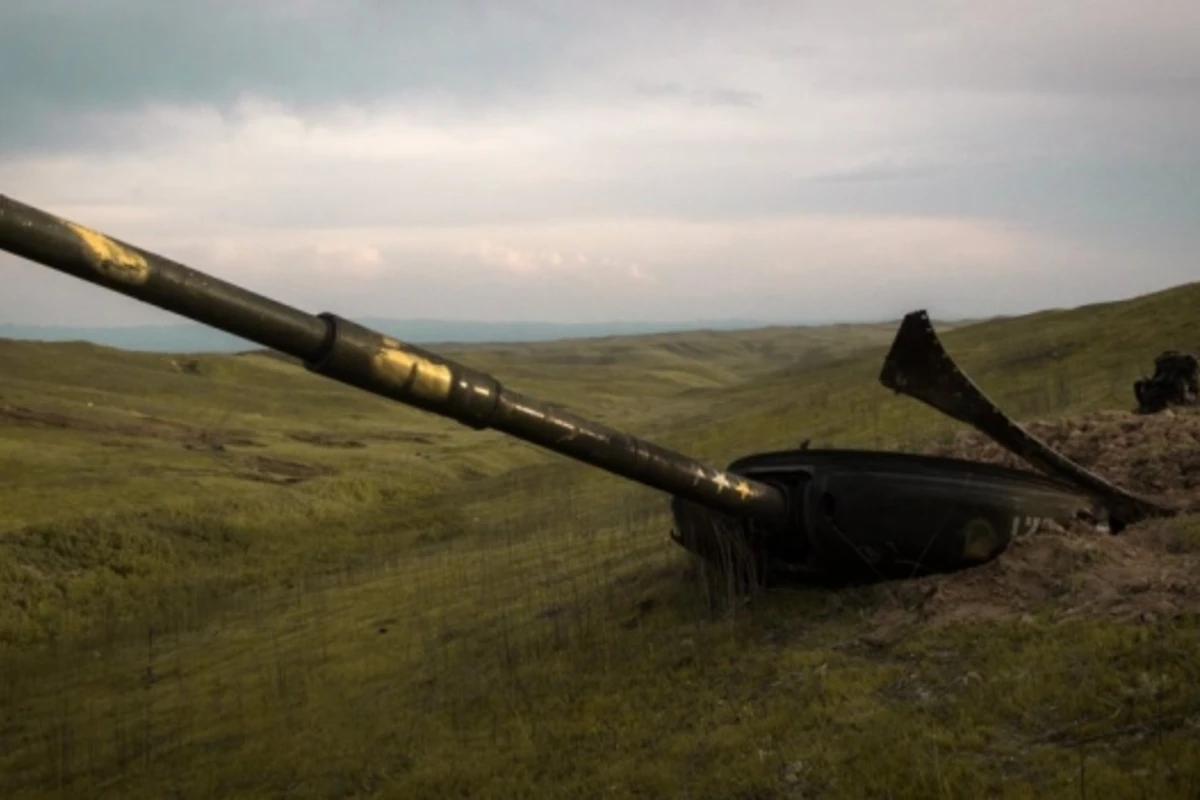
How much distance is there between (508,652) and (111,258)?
7.67 meters

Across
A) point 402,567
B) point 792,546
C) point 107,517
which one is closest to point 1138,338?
point 402,567

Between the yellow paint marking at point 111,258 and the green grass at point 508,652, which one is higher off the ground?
the yellow paint marking at point 111,258

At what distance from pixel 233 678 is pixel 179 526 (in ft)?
48.9

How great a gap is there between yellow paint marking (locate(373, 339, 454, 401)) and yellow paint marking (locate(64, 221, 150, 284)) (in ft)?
5.17

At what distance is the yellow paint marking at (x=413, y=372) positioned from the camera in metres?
6.99

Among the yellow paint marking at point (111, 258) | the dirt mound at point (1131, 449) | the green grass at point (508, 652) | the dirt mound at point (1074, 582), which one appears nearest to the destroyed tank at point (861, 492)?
the dirt mound at point (1074, 582)

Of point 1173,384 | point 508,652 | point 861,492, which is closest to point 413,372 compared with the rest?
point 861,492

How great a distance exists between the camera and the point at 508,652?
12.3 m

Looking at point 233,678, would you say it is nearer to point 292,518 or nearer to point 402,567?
point 402,567

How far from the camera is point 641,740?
28.2 ft

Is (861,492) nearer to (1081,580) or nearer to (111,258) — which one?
(1081,580)

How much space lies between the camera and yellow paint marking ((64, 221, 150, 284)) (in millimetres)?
5789

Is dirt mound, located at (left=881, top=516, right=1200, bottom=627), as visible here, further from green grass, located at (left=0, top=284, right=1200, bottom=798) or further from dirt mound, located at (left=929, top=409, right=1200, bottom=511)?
dirt mound, located at (left=929, top=409, right=1200, bottom=511)

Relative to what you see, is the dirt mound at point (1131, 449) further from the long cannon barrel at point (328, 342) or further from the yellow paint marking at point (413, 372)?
the yellow paint marking at point (413, 372)
